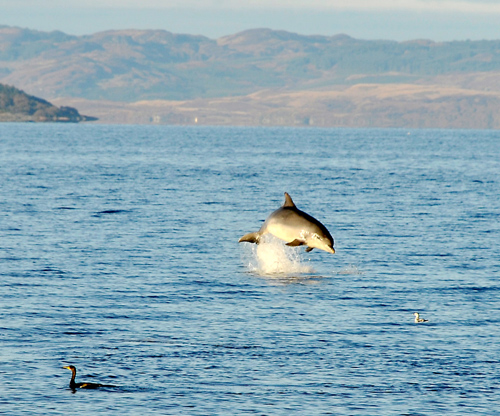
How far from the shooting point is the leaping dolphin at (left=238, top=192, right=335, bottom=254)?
31812 mm

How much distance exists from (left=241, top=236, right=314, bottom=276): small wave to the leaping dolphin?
24.3 feet

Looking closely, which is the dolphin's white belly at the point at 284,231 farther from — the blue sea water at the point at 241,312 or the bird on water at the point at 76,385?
the bird on water at the point at 76,385

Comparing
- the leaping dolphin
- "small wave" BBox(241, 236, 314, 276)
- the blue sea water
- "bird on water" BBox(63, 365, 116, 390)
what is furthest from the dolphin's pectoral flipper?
"bird on water" BBox(63, 365, 116, 390)

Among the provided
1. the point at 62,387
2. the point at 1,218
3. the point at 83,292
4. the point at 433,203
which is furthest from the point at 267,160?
the point at 62,387

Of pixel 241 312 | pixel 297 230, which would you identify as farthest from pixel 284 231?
pixel 241 312

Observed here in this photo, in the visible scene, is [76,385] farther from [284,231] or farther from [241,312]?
[284,231]

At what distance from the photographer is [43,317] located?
30.5 metres

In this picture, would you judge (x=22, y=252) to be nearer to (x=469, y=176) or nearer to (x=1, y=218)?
(x=1, y=218)

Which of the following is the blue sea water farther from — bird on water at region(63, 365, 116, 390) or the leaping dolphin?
the leaping dolphin

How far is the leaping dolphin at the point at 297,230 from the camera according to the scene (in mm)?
31812

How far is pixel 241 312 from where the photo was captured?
3181 cm

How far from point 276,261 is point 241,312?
35.6 feet

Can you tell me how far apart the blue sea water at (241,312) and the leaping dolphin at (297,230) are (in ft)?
8.29

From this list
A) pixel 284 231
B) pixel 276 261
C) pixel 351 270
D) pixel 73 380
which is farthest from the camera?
pixel 276 261
